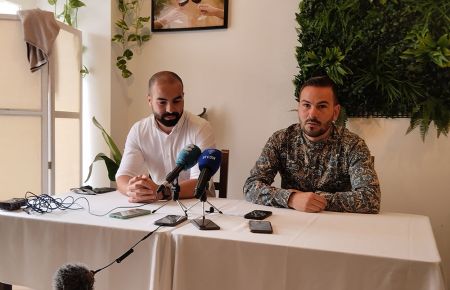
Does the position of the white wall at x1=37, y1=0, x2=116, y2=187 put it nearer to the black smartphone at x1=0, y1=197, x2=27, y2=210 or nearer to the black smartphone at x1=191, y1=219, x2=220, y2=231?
the black smartphone at x1=0, y1=197, x2=27, y2=210

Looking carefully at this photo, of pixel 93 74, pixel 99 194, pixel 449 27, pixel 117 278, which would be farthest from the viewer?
pixel 93 74

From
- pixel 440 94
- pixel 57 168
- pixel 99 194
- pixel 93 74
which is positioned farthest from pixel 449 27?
pixel 57 168

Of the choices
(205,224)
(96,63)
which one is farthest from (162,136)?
(96,63)

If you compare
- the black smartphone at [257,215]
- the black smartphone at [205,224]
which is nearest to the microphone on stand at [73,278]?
the black smartphone at [205,224]

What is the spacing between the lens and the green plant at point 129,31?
3100mm

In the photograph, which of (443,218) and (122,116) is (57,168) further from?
(443,218)

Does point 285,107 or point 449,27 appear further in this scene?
point 285,107

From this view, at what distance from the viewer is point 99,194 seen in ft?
6.14

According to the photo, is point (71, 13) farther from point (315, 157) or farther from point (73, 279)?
point (73, 279)

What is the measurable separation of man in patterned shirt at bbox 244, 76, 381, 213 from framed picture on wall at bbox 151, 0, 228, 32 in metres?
1.39

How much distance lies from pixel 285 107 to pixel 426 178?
1.11m

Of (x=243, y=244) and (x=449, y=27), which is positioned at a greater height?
(x=449, y=27)

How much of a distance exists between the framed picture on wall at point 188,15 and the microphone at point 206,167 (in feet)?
6.25

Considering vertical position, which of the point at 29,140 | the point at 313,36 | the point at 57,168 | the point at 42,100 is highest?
the point at 313,36
